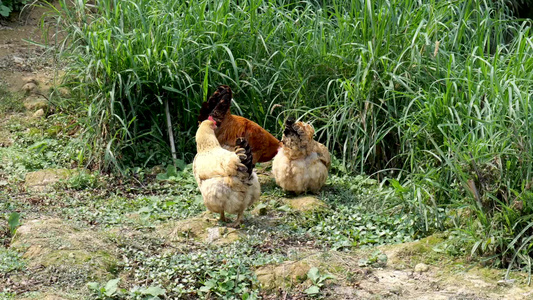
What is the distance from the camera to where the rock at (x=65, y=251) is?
4566 millimetres

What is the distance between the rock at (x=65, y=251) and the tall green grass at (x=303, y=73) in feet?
5.52

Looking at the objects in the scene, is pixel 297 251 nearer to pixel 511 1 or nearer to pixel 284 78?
pixel 284 78

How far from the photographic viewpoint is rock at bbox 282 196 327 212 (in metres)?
5.96

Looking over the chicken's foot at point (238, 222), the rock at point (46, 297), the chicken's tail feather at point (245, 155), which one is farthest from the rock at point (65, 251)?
the chicken's tail feather at point (245, 155)

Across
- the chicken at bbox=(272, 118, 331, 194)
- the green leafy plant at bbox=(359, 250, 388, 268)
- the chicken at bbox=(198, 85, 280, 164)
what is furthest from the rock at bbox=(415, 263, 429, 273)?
the chicken at bbox=(198, 85, 280, 164)

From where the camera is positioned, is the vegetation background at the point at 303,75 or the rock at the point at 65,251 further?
the vegetation background at the point at 303,75

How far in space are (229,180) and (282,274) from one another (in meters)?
0.98

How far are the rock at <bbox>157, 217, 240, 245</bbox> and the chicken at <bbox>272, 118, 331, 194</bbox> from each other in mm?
925

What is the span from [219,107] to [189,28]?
1224 millimetres

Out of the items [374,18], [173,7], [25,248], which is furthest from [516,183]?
[173,7]

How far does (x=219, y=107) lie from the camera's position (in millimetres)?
6500

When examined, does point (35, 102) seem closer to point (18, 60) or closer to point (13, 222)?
point (18, 60)

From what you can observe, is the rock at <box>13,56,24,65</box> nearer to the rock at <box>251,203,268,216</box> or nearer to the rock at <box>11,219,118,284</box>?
the rock at <box>11,219,118,284</box>

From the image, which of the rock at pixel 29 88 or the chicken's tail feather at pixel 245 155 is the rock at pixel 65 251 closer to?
the chicken's tail feather at pixel 245 155
